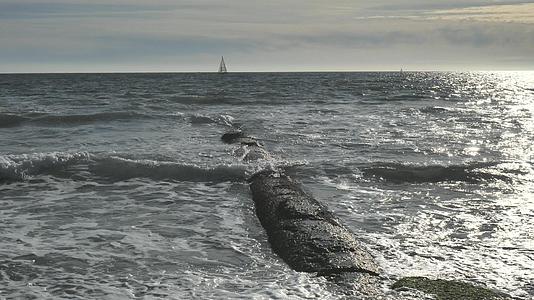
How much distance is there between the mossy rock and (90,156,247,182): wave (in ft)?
20.6

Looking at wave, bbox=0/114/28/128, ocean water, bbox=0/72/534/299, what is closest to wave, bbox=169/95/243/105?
wave, bbox=0/114/28/128

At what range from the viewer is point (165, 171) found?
1202 cm

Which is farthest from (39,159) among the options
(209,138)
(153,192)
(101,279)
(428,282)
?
(428,282)

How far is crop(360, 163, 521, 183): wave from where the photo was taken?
11.7 metres

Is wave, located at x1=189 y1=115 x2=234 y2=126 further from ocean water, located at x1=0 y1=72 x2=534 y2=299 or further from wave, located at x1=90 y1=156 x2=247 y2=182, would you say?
wave, located at x1=90 y1=156 x2=247 y2=182

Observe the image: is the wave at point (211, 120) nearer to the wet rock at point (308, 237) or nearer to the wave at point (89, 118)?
the wave at point (89, 118)

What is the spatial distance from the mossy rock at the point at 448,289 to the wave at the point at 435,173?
6.36m

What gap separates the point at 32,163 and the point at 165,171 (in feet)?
10.1

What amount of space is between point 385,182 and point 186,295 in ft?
23.1

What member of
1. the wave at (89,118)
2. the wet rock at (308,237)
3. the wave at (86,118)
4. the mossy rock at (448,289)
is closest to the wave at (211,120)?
the wave at (89,118)

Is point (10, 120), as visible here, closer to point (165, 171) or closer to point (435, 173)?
point (165, 171)

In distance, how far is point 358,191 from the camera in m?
10.5

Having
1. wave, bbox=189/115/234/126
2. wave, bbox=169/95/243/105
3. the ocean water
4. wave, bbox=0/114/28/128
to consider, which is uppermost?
wave, bbox=169/95/243/105

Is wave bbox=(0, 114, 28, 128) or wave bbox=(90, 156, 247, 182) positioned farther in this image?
wave bbox=(0, 114, 28, 128)
